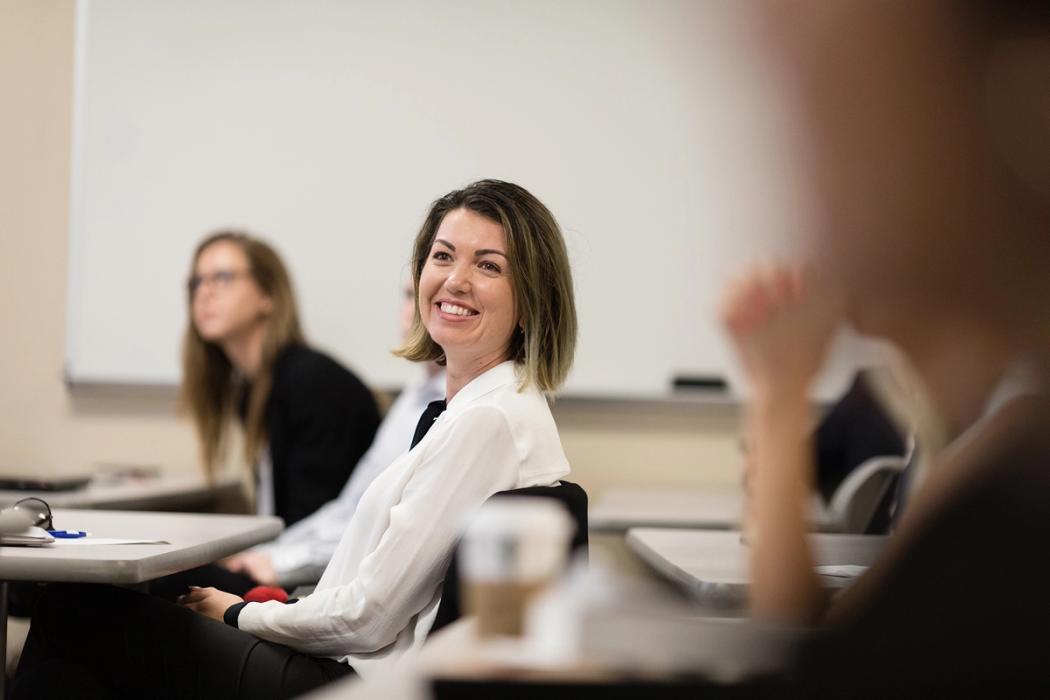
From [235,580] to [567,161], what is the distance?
1.82 m

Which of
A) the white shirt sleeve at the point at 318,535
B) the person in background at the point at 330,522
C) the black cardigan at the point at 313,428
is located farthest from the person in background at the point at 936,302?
the black cardigan at the point at 313,428

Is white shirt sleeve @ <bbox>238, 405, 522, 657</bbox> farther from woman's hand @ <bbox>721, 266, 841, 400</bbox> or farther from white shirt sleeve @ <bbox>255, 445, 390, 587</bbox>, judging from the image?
white shirt sleeve @ <bbox>255, 445, 390, 587</bbox>

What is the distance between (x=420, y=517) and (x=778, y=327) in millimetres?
940

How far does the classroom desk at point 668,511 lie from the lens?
2.73 metres

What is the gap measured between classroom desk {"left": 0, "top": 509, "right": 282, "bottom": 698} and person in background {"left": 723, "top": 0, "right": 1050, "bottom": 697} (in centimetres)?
117

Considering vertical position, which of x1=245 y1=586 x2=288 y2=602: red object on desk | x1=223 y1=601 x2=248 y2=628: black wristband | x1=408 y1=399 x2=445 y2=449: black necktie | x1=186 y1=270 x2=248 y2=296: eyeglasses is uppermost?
x1=186 y1=270 x2=248 y2=296: eyeglasses

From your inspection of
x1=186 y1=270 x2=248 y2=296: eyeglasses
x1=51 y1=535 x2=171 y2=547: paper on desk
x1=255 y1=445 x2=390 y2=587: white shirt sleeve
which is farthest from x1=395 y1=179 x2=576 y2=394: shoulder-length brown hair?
x1=186 y1=270 x2=248 y2=296: eyeglasses

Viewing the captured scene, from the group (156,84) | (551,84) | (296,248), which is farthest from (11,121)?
(551,84)

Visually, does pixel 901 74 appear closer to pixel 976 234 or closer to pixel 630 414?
pixel 976 234

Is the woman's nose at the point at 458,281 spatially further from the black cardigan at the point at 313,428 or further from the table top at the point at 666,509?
the black cardigan at the point at 313,428

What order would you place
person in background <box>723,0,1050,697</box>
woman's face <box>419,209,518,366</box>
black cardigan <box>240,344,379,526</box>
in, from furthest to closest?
black cardigan <box>240,344,379,526</box> < woman's face <box>419,209,518,366</box> < person in background <box>723,0,1050,697</box>

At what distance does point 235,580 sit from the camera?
8.07ft

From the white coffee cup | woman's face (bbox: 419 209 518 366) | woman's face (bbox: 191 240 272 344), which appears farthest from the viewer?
woman's face (bbox: 191 240 272 344)

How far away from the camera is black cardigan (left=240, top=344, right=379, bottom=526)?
121 inches
